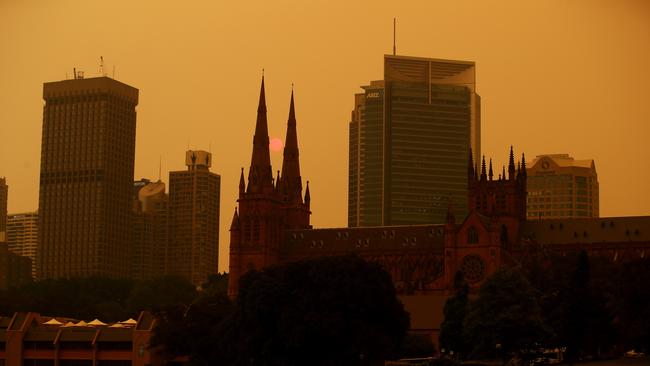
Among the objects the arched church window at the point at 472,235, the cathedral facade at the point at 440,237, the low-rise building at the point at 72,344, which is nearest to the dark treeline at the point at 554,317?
the low-rise building at the point at 72,344

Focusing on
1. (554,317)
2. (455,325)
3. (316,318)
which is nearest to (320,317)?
(316,318)

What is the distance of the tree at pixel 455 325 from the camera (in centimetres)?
11654

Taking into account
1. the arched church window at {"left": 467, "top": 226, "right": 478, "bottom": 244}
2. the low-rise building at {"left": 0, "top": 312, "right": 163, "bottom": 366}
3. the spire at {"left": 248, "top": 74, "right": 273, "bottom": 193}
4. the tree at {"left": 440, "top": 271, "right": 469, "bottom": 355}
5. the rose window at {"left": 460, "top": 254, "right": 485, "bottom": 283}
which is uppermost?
the spire at {"left": 248, "top": 74, "right": 273, "bottom": 193}

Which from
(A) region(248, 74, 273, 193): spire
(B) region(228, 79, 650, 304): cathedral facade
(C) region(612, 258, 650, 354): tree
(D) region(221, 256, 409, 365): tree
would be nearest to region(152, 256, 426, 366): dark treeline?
(D) region(221, 256, 409, 365): tree

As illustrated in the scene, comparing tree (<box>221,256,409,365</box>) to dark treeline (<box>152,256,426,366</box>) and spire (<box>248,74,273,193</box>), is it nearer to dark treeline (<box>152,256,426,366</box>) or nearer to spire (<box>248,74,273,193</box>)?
dark treeline (<box>152,256,426,366</box>)

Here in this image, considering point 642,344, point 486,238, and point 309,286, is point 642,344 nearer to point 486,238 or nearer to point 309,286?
point 309,286

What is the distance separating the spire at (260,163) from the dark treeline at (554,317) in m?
73.3

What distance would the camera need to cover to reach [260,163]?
194m

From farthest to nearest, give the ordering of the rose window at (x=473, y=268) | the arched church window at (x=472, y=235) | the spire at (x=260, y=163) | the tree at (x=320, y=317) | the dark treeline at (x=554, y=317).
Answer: the spire at (x=260, y=163) → the arched church window at (x=472, y=235) → the rose window at (x=473, y=268) → the tree at (x=320, y=317) → the dark treeline at (x=554, y=317)

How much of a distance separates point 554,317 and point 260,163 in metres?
84.8

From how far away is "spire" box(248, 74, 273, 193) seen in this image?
194 meters

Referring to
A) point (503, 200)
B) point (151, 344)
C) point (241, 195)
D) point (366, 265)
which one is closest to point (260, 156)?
point (241, 195)

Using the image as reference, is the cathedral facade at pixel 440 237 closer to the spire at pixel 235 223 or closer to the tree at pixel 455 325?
the spire at pixel 235 223

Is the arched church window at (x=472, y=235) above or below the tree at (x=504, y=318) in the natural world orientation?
above
